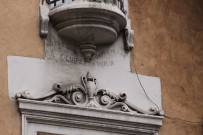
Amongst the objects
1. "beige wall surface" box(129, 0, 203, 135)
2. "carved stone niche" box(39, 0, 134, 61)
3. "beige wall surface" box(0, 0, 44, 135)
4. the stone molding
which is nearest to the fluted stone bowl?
"carved stone niche" box(39, 0, 134, 61)

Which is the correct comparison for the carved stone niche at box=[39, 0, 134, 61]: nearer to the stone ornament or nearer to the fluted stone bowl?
the fluted stone bowl

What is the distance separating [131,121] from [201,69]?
164 centimetres

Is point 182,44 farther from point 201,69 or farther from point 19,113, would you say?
point 19,113

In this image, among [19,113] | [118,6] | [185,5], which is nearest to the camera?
[19,113]

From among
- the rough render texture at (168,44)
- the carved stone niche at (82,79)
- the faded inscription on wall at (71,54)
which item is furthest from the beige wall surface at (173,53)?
the faded inscription on wall at (71,54)

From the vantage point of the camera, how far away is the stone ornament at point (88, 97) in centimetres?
1298

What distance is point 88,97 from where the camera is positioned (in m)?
13.2

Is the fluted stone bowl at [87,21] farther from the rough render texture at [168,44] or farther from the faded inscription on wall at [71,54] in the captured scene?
the rough render texture at [168,44]

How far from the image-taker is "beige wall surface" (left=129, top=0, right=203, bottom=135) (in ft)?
45.7

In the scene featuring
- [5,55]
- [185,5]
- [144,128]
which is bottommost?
[144,128]

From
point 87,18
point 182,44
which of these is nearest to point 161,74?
point 182,44

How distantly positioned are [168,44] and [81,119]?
1.98 meters

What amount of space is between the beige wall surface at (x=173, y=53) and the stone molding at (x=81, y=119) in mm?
377

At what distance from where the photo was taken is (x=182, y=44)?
1434cm
